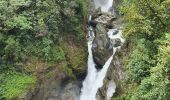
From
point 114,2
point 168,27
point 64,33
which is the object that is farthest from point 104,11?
point 168,27

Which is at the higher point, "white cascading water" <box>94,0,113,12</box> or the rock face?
"white cascading water" <box>94,0,113,12</box>

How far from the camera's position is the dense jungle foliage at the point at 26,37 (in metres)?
24.2

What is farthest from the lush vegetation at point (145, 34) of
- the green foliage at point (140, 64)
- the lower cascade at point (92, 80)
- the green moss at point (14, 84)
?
the lower cascade at point (92, 80)

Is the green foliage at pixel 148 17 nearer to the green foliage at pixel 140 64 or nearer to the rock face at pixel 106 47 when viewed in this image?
the green foliage at pixel 140 64

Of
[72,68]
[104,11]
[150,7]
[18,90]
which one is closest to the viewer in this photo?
[150,7]

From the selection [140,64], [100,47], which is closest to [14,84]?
[100,47]

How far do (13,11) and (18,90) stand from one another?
19.4 feet

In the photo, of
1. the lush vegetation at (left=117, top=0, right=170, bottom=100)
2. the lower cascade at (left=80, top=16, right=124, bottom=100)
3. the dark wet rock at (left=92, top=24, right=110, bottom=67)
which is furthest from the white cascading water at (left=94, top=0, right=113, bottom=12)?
the lush vegetation at (left=117, top=0, right=170, bottom=100)

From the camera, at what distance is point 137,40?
811 inches

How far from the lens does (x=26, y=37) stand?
25.4 meters

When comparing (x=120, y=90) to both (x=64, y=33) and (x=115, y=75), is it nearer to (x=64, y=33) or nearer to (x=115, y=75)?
(x=115, y=75)

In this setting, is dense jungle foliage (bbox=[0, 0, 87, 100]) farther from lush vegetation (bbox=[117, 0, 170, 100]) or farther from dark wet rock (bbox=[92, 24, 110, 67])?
lush vegetation (bbox=[117, 0, 170, 100])

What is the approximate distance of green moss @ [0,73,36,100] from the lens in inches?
920

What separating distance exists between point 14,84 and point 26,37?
11.6ft
